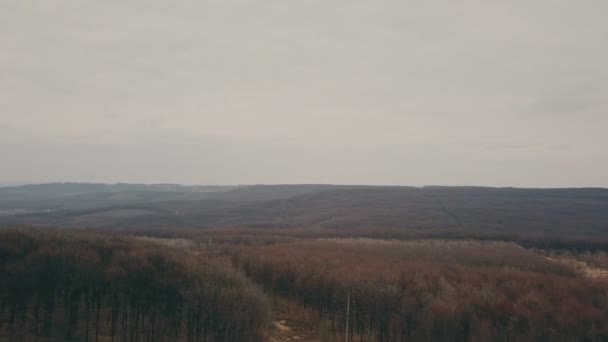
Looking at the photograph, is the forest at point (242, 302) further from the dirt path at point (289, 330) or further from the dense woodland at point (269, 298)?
the dirt path at point (289, 330)

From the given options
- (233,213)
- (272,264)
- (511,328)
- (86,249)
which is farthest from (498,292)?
(233,213)

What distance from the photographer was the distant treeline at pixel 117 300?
1647 cm

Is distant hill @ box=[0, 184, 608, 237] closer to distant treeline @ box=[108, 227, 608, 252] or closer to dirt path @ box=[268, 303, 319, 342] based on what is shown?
distant treeline @ box=[108, 227, 608, 252]

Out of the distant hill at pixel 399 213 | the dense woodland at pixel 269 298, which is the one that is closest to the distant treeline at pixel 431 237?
the distant hill at pixel 399 213

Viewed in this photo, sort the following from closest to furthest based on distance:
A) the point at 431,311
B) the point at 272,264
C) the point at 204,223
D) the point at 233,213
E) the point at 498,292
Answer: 1. the point at 431,311
2. the point at 498,292
3. the point at 272,264
4. the point at 204,223
5. the point at 233,213

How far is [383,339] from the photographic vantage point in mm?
17891

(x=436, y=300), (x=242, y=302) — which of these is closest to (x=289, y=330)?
(x=242, y=302)

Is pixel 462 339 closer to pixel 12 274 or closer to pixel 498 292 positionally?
pixel 498 292

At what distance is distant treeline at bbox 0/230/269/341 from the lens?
16.5 meters

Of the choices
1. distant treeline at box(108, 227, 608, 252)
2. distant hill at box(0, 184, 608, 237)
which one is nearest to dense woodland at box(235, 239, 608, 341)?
distant treeline at box(108, 227, 608, 252)

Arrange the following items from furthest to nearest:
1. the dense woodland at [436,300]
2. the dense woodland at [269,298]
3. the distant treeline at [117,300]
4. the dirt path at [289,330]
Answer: the dirt path at [289,330] < the distant treeline at [117,300] < the dense woodland at [269,298] < the dense woodland at [436,300]

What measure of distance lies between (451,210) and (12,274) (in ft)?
310

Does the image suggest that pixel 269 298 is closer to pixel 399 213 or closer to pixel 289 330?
pixel 289 330

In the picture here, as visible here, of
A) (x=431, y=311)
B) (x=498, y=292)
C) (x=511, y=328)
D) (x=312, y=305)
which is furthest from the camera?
(x=312, y=305)
